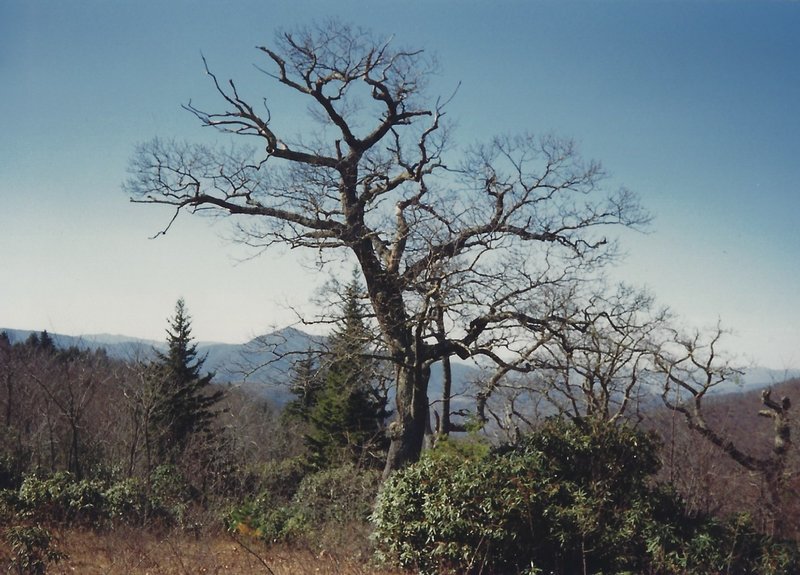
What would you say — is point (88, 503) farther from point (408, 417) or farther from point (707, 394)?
point (707, 394)

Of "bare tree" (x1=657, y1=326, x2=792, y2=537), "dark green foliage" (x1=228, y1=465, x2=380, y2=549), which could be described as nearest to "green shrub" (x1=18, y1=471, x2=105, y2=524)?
"dark green foliage" (x1=228, y1=465, x2=380, y2=549)

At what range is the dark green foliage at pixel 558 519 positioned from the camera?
597cm

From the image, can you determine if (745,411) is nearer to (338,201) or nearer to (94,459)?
(338,201)

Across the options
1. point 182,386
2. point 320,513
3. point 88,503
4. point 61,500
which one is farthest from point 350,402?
point 61,500

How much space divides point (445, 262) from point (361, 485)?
4.84 metres

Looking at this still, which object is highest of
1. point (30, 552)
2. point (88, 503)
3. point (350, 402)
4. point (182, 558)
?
point (350, 402)

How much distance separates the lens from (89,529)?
31.2 ft

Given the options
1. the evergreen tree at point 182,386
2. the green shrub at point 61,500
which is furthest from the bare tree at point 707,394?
the evergreen tree at point 182,386

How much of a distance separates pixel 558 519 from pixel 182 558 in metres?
4.61

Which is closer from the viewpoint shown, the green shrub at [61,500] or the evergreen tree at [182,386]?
the green shrub at [61,500]

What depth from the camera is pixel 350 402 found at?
21.1 m

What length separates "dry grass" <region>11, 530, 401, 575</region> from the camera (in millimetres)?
6642

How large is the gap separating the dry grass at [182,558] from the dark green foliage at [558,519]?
66 cm

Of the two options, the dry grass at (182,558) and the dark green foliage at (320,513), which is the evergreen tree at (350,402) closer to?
the dark green foliage at (320,513)
